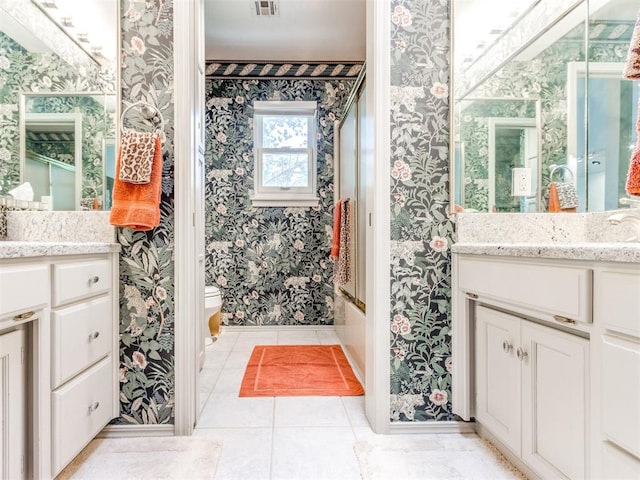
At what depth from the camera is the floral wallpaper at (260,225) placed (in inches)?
147

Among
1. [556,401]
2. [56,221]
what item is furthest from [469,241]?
[56,221]

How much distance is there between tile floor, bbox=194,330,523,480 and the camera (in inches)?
56.1

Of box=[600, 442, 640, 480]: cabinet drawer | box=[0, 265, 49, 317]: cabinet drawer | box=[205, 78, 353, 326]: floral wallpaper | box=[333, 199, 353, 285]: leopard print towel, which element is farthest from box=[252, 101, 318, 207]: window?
box=[600, 442, 640, 480]: cabinet drawer

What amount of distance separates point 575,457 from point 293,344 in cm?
236

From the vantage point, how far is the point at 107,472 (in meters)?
1.43

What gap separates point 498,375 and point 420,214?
2.34ft

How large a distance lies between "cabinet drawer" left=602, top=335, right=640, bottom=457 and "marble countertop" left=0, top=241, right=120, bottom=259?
156 cm

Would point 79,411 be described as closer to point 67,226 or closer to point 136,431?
point 136,431

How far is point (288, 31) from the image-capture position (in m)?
3.22

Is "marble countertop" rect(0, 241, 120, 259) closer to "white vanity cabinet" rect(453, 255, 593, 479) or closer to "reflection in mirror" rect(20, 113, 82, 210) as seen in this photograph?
"reflection in mirror" rect(20, 113, 82, 210)

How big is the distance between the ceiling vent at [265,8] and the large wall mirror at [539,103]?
158cm

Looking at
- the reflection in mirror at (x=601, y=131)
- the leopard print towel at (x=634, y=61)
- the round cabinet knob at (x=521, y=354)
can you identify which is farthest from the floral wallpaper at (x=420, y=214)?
the leopard print towel at (x=634, y=61)

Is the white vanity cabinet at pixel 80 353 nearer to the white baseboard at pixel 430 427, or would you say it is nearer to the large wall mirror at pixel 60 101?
the large wall mirror at pixel 60 101

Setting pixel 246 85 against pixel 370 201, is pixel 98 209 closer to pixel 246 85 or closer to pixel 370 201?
pixel 370 201
